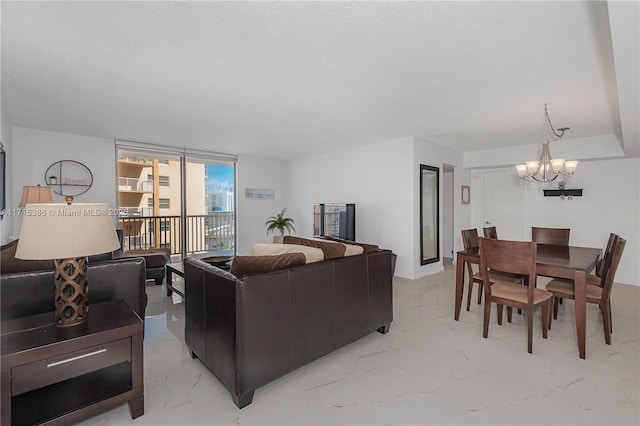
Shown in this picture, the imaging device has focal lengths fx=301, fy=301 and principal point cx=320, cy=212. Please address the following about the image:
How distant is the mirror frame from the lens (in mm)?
4969

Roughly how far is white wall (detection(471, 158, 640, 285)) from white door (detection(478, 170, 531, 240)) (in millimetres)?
309

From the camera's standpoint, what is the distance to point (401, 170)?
4.88m

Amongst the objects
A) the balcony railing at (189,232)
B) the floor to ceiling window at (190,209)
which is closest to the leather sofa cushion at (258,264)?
the floor to ceiling window at (190,209)

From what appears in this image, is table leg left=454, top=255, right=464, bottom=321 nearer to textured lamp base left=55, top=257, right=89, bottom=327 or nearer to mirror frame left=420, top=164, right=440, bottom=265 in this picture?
mirror frame left=420, top=164, right=440, bottom=265

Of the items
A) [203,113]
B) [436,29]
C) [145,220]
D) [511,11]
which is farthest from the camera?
[145,220]

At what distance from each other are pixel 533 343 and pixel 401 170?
296 cm

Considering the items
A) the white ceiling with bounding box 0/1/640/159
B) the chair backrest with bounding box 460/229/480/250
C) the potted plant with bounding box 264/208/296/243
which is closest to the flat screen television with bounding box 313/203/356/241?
the potted plant with bounding box 264/208/296/243

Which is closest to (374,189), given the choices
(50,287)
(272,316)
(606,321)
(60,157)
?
(606,321)

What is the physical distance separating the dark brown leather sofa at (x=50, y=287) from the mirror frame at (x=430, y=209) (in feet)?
13.3

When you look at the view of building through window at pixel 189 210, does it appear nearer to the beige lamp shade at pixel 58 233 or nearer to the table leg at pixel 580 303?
the beige lamp shade at pixel 58 233

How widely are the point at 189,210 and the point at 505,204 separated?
668cm

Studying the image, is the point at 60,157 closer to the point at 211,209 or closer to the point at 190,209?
the point at 190,209

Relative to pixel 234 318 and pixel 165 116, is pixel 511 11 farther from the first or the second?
pixel 165 116

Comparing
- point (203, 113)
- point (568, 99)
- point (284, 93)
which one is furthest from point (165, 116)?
point (568, 99)
